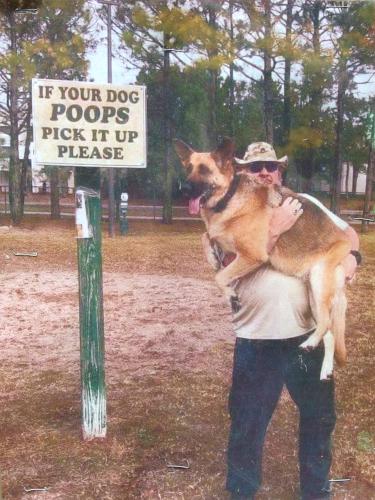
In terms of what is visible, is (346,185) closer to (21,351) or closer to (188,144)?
(188,144)

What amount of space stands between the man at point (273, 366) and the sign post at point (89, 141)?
1.86ft

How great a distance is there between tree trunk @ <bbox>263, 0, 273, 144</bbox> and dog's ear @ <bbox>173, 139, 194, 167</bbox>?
1.28 feet

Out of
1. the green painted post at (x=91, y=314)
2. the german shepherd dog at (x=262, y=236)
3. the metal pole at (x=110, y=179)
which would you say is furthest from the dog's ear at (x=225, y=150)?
the green painted post at (x=91, y=314)

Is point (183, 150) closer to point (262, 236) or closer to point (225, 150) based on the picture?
point (225, 150)

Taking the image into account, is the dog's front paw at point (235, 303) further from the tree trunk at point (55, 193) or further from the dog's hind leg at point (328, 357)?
the tree trunk at point (55, 193)

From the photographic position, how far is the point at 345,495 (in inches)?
116

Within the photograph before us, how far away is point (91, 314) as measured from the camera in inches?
114

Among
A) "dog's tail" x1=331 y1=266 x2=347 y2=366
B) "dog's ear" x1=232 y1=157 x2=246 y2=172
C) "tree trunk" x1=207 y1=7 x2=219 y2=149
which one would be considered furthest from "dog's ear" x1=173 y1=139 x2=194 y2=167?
"dog's tail" x1=331 y1=266 x2=347 y2=366

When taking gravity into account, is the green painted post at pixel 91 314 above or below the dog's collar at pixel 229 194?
below

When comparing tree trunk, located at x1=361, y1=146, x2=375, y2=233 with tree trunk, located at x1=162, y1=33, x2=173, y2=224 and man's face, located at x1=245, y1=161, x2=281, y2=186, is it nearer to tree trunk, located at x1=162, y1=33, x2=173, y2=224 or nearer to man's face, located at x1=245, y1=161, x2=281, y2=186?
man's face, located at x1=245, y1=161, x2=281, y2=186

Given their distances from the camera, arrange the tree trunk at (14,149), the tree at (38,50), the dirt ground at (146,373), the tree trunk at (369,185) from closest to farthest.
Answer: the tree at (38,50) < the tree trunk at (14,149) < the dirt ground at (146,373) < the tree trunk at (369,185)

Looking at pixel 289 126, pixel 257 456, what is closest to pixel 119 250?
pixel 289 126

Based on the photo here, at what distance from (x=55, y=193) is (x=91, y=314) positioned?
621 millimetres

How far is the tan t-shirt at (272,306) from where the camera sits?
277 cm
